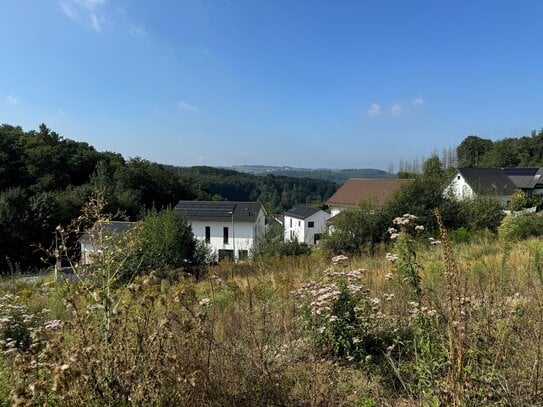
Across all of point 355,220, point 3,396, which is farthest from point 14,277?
point 355,220

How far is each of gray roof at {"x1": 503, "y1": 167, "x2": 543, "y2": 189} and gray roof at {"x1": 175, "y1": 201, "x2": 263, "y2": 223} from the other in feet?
111

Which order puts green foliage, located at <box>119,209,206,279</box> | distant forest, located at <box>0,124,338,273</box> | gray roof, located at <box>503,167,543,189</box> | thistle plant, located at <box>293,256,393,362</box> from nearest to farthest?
thistle plant, located at <box>293,256,393,362</box>
green foliage, located at <box>119,209,206,279</box>
distant forest, located at <box>0,124,338,273</box>
gray roof, located at <box>503,167,543,189</box>

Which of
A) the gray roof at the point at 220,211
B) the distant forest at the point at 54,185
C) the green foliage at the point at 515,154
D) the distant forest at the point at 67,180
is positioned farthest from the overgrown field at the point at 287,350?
the green foliage at the point at 515,154

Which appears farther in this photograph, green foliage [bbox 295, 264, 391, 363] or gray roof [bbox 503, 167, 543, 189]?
gray roof [bbox 503, 167, 543, 189]

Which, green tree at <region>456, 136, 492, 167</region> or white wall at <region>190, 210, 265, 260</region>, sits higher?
green tree at <region>456, 136, 492, 167</region>

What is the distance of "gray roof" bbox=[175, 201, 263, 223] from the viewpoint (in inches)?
1444

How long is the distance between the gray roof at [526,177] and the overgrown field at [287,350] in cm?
5135

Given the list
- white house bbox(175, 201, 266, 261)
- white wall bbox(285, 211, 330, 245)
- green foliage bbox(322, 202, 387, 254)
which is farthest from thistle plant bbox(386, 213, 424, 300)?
white wall bbox(285, 211, 330, 245)

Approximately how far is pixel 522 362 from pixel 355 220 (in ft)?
42.4

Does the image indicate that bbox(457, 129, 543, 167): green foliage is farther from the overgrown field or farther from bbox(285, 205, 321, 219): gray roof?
the overgrown field

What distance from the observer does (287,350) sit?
304 cm

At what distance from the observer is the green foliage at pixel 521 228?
39.5 feet

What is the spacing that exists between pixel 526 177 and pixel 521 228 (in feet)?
140

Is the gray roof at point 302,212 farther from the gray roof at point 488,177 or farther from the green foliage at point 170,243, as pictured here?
the green foliage at point 170,243
